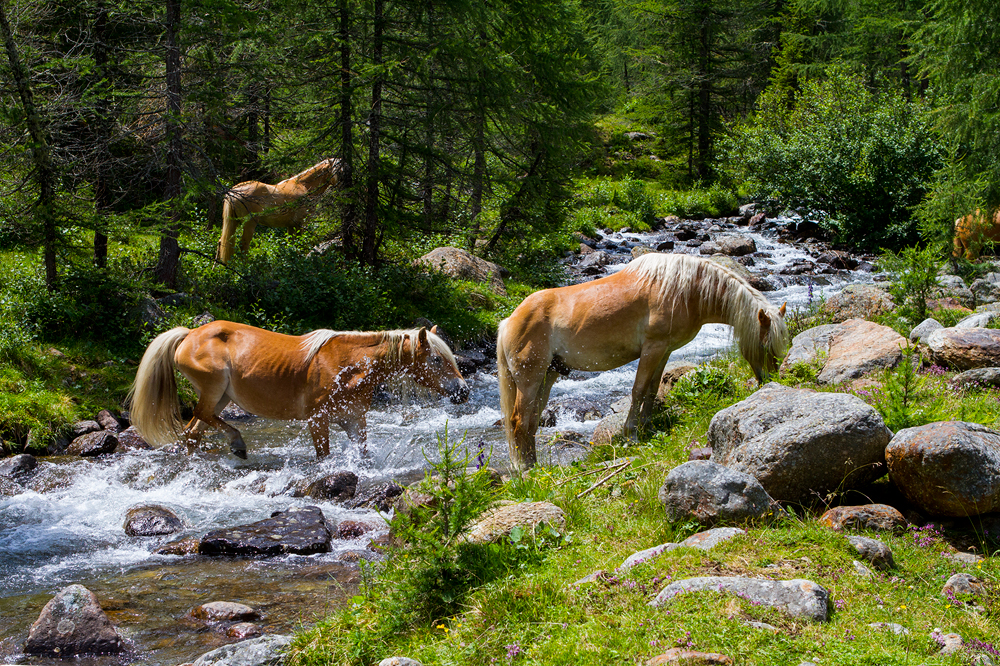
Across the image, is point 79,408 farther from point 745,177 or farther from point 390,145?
point 745,177

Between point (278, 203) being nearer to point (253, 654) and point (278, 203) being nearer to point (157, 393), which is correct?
point (157, 393)

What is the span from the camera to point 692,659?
3391 mm

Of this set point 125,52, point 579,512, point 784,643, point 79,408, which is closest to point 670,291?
point 579,512

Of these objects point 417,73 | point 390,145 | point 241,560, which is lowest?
point 241,560

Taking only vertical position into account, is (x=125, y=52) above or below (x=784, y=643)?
above

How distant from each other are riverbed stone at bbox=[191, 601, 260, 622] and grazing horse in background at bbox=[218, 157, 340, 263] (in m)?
10.8

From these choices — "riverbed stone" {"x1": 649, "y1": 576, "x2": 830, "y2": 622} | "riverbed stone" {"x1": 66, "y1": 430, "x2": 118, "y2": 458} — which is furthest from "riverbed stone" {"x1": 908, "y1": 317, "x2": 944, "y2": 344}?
"riverbed stone" {"x1": 66, "y1": 430, "x2": 118, "y2": 458}

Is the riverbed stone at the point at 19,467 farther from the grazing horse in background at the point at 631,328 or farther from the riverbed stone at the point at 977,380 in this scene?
the riverbed stone at the point at 977,380

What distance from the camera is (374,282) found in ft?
50.3

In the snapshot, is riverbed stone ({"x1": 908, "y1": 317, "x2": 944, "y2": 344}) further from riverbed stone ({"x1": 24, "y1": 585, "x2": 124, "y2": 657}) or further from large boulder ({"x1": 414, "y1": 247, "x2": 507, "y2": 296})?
large boulder ({"x1": 414, "y1": 247, "x2": 507, "y2": 296})

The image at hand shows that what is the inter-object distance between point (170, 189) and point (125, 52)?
2.79 metres

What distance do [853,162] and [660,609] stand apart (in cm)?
2300

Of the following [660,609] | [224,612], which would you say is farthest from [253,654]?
[660,609]

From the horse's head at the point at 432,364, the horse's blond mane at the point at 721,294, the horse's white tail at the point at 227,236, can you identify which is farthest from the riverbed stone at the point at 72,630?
the horse's white tail at the point at 227,236
